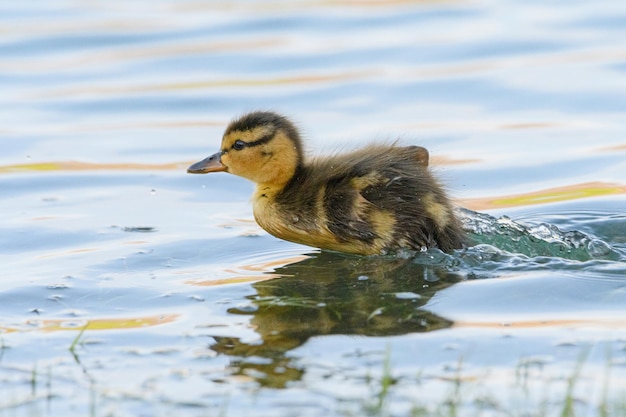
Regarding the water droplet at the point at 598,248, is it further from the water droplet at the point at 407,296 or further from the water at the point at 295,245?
the water droplet at the point at 407,296

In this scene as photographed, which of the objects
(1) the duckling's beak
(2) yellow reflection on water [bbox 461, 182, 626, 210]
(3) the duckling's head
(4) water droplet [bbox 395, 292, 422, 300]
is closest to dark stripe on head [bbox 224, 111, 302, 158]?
(3) the duckling's head

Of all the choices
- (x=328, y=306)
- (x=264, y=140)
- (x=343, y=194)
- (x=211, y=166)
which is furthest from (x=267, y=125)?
(x=328, y=306)

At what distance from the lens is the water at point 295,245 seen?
4.07 meters

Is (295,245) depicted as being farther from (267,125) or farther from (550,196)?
(550,196)

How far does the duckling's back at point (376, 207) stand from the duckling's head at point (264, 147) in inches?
7.3

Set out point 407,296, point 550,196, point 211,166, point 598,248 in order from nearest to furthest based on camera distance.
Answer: point 407,296
point 598,248
point 211,166
point 550,196

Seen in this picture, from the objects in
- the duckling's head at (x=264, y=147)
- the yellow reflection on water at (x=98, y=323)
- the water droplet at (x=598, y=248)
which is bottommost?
the yellow reflection on water at (x=98, y=323)

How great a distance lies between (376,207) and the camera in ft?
18.1

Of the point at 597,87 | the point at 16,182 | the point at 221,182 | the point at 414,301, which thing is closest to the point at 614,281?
the point at 414,301

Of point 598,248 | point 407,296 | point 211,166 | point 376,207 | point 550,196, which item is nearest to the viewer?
point 407,296

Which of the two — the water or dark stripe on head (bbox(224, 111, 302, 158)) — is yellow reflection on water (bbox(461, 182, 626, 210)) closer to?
the water

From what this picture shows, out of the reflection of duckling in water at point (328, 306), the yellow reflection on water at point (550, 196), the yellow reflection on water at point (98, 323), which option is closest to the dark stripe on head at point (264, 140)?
the reflection of duckling in water at point (328, 306)

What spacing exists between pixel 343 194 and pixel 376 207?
0.50 feet

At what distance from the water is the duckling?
0.13 meters
